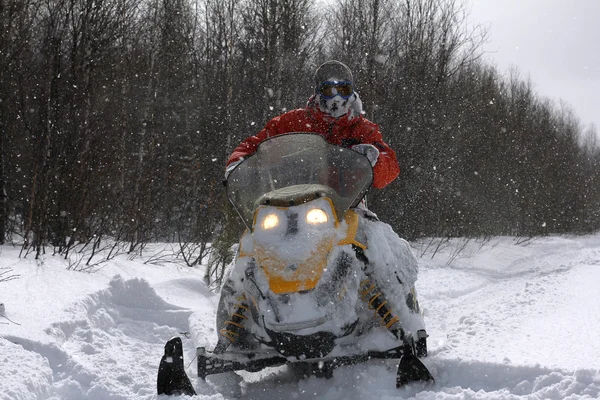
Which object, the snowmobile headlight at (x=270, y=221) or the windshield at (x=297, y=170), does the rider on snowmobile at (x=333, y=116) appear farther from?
the snowmobile headlight at (x=270, y=221)

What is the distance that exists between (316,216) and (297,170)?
55cm

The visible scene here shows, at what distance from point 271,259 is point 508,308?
3160 millimetres

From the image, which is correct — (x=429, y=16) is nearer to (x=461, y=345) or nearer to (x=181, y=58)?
(x=181, y=58)

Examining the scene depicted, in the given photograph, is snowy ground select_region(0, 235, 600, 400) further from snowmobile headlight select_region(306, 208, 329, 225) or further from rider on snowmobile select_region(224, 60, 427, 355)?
rider on snowmobile select_region(224, 60, 427, 355)

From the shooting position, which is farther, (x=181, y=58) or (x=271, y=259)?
(x=181, y=58)

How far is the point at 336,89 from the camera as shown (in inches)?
161

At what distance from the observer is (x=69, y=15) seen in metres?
7.61

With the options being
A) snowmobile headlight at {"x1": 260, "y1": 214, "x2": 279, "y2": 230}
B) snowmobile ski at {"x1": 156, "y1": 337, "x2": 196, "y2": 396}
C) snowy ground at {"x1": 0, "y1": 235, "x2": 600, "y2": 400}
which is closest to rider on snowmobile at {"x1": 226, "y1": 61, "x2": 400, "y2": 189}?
snowmobile headlight at {"x1": 260, "y1": 214, "x2": 279, "y2": 230}

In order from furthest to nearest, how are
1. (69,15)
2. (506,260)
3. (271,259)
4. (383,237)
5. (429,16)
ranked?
(429,16), (506,260), (69,15), (383,237), (271,259)

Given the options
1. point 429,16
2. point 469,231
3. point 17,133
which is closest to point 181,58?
point 429,16

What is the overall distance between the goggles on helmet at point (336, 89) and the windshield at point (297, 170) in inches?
31.5

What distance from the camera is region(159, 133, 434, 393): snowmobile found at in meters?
2.67

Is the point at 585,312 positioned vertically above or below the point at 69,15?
below

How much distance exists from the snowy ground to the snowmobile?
0.17 meters
